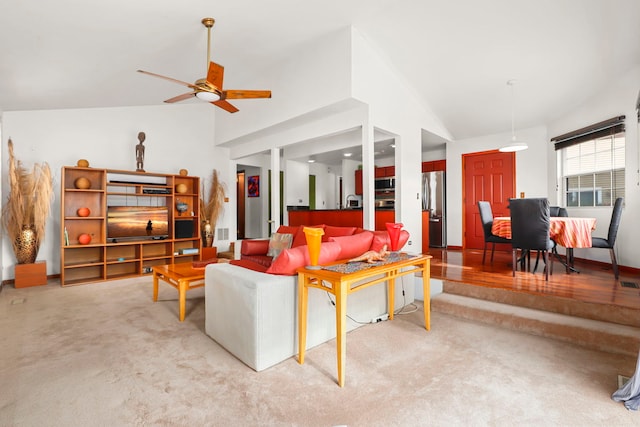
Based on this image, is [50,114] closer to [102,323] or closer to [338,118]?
[102,323]

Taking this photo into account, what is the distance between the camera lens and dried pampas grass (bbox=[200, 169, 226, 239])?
638 cm

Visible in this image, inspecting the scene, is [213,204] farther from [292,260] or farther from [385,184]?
[292,260]

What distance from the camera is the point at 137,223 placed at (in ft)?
17.0

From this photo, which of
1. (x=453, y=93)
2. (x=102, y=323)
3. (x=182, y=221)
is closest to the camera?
(x=102, y=323)

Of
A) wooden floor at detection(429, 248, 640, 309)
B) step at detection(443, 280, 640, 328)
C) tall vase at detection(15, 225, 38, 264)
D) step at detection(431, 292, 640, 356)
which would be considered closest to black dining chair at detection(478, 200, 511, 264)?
wooden floor at detection(429, 248, 640, 309)

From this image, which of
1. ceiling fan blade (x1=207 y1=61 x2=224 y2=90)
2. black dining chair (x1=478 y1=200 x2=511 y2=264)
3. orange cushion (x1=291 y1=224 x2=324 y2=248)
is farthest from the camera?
black dining chair (x1=478 y1=200 x2=511 y2=264)

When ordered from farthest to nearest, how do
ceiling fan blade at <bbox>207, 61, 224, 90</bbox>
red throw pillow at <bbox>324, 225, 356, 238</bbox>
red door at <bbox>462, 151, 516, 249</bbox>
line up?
1. red door at <bbox>462, 151, 516, 249</bbox>
2. red throw pillow at <bbox>324, 225, 356, 238</bbox>
3. ceiling fan blade at <bbox>207, 61, 224, 90</bbox>

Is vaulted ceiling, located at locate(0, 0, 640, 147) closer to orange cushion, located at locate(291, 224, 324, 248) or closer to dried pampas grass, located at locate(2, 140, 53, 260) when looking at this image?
dried pampas grass, located at locate(2, 140, 53, 260)

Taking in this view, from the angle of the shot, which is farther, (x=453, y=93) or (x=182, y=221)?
(x=182, y=221)

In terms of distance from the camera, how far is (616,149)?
175 inches

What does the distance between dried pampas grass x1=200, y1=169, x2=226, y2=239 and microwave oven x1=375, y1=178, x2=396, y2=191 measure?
3.66 meters

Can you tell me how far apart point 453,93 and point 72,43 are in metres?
4.97

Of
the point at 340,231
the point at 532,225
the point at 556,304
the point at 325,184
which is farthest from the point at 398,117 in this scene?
the point at 325,184

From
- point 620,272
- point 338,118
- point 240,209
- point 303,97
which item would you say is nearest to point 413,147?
point 338,118
